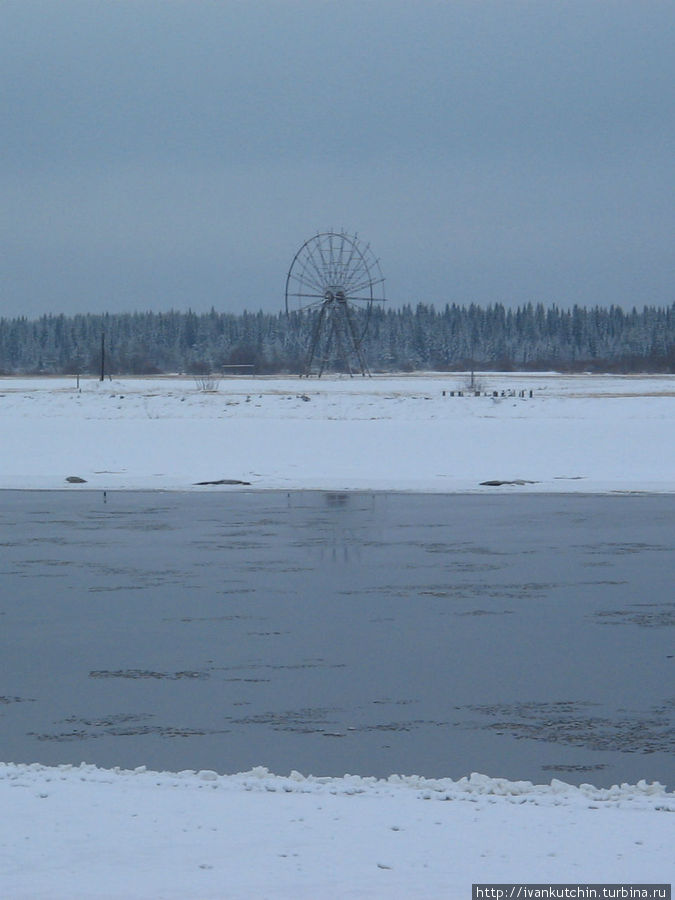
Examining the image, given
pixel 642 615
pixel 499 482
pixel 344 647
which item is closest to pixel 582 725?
pixel 344 647

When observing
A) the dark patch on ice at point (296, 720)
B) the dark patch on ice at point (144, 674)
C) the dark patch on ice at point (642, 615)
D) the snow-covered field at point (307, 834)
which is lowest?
the dark patch on ice at point (144, 674)

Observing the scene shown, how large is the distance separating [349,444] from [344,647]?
25673 mm

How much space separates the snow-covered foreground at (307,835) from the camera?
5488 mm

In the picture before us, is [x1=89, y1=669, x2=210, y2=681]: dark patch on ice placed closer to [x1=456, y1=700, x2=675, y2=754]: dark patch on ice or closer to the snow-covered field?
[x1=456, y1=700, x2=675, y2=754]: dark patch on ice

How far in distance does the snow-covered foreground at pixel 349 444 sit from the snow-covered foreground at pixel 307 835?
20782 millimetres

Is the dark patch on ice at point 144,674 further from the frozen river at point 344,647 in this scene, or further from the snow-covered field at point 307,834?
the snow-covered field at point 307,834

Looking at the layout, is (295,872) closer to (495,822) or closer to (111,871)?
(111,871)

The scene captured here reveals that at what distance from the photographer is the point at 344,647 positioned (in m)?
11.4

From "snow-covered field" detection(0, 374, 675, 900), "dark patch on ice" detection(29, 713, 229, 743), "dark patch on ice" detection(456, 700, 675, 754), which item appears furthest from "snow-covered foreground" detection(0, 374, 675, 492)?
"snow-covered field" detection(0, 374, 675, 900)

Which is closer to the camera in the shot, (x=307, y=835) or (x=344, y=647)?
(x=307, y=835)

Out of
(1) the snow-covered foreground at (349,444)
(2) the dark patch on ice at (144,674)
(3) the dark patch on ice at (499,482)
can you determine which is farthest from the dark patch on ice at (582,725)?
(3) the dark patch on ice at (499,482)

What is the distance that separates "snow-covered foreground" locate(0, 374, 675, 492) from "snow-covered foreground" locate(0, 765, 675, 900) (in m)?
20.8

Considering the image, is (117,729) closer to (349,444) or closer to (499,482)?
(499,482)

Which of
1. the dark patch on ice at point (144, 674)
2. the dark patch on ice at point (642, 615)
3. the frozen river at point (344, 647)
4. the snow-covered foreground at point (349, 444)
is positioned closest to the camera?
the frozen river at point (344, 647)
